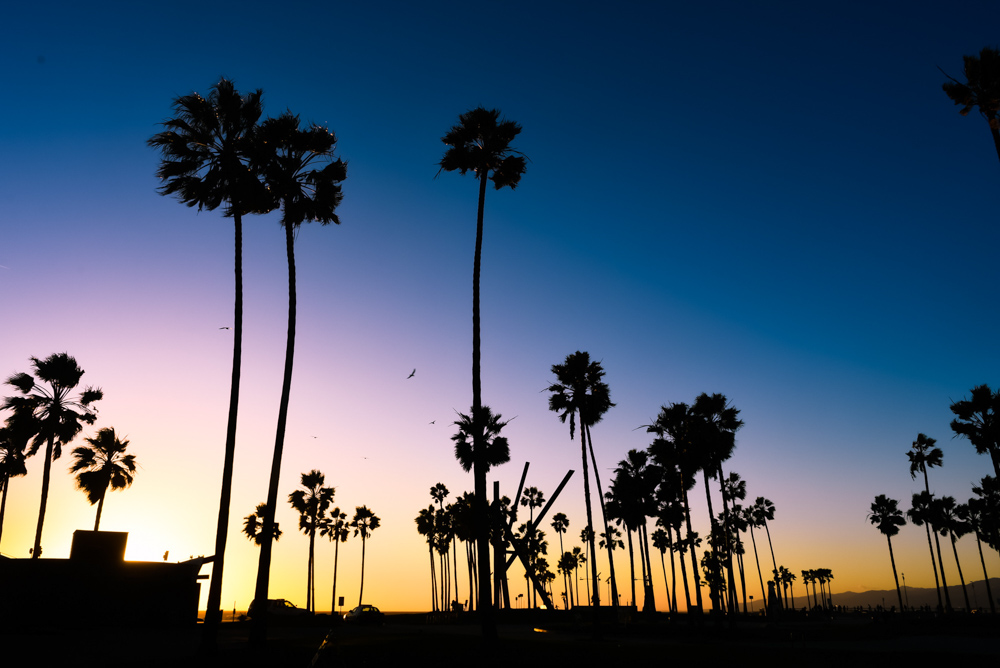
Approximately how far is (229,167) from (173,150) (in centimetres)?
214

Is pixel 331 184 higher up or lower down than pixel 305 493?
higher up

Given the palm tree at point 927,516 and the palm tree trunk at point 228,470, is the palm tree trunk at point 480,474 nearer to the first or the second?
the palm tree trunk at point 228,470

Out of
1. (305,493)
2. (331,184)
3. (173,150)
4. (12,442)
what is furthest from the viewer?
(305,493)

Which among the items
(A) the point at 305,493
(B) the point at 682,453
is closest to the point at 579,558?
(A) the point at 305,493

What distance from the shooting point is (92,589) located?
3806 centimetres

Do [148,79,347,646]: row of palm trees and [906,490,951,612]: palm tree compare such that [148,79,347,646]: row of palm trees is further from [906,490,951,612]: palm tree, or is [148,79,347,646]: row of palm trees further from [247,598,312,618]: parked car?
[906,490,951,612]: palm tree

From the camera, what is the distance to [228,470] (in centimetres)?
2283

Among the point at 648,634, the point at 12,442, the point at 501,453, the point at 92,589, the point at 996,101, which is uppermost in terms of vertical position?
the point at 996,101

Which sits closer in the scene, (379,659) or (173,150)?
(379,659)

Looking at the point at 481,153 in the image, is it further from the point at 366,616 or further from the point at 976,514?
the point at 976,514

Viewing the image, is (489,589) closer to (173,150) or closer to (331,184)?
(331,184)

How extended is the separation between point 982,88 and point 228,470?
29996mm

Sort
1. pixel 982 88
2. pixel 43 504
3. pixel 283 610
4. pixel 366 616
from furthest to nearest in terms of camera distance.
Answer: pixel 283 610
pixel 366 616
pixel 43 504
pixel 982 88

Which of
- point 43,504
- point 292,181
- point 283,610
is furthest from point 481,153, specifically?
point 283,610
